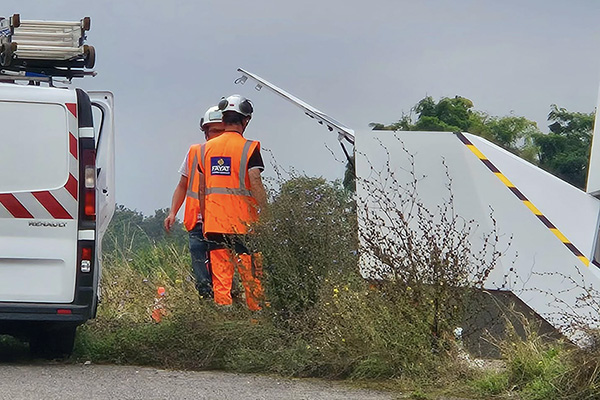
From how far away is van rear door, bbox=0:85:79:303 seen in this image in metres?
8.34

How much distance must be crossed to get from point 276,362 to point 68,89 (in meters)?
2.25

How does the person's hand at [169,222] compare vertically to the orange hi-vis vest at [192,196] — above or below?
below

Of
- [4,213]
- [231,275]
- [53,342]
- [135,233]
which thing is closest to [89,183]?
[4,213]

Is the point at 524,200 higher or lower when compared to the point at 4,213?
higher

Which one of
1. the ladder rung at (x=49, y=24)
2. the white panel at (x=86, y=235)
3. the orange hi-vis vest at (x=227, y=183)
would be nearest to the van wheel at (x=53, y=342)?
the white panel at (x=86, y=235)

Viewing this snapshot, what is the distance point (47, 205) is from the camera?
843 cm

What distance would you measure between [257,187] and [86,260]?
1634 millimetres

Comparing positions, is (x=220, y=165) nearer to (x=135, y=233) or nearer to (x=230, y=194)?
(x=230, y=194)

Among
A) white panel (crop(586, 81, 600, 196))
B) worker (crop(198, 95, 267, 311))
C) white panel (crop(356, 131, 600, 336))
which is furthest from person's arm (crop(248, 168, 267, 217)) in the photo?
white panel (crop(586, 81, 600, 196))

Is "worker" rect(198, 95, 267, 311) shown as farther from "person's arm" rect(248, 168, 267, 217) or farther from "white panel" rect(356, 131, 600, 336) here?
"white panel" rect(356, 131, 600, 336)

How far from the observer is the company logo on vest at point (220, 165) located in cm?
982

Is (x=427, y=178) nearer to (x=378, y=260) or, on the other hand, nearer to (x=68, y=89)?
(x=378, y=260)

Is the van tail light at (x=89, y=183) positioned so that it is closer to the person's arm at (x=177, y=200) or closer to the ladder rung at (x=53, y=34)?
the ladder rung at (x=53, y=34)

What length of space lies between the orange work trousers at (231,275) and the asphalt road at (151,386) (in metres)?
0.83
